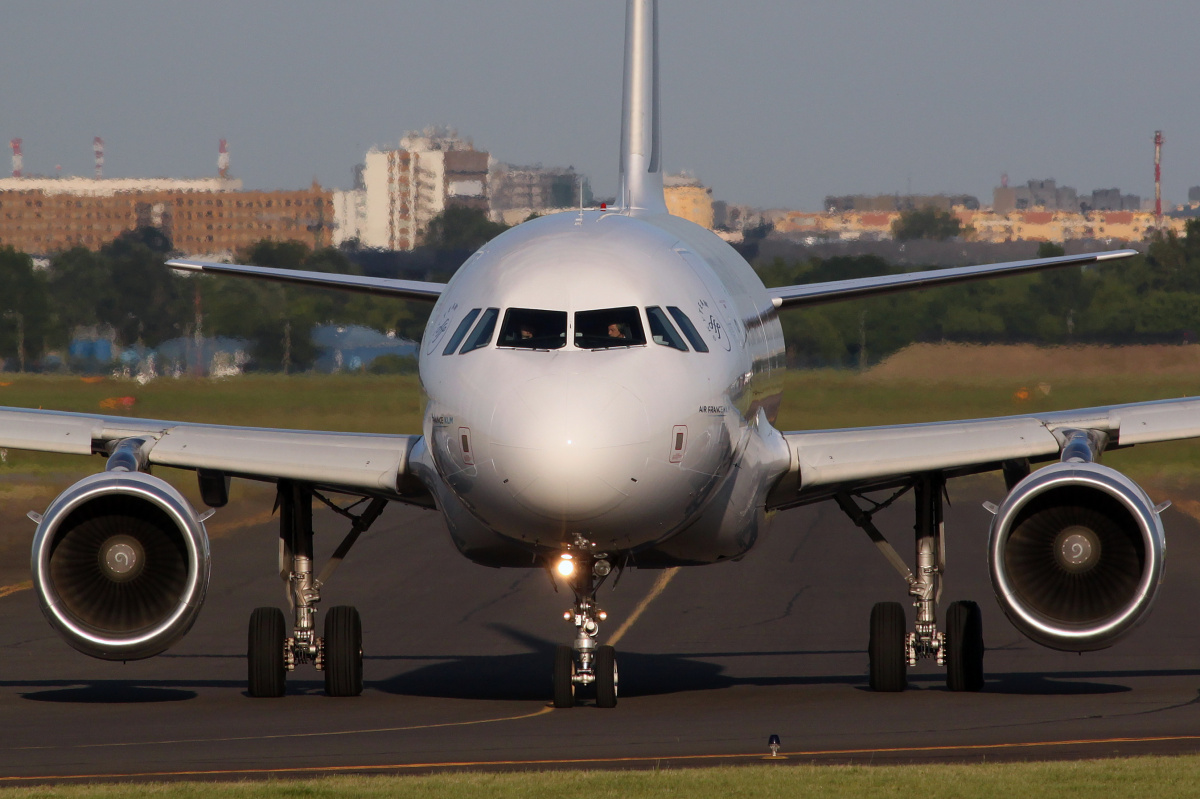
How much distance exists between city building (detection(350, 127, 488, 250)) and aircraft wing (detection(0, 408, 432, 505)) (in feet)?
A: 112

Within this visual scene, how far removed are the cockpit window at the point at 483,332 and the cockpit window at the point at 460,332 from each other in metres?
0.11

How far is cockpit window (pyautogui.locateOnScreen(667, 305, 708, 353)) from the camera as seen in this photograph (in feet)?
43.7

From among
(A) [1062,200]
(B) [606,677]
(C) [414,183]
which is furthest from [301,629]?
(A) [1062,200]

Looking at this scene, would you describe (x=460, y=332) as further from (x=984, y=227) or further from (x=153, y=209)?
(x=984, y=227)

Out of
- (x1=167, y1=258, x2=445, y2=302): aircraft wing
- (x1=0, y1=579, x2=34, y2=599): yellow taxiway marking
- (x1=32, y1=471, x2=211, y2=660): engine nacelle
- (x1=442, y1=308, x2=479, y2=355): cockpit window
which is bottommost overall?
(x1=0, y1=579, x2=34, y2=599): yellow taxiway marking

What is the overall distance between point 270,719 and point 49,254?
115ft

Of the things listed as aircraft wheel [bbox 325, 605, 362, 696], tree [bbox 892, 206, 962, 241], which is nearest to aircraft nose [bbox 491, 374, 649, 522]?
aircraft wheel [bbox 325, 605, 362, 696]

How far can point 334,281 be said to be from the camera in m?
17.9

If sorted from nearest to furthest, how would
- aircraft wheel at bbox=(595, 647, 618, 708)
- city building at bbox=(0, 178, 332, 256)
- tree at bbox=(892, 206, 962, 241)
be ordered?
aircraft wheel at bbox=(595, 647, 618, 708)
city building at bbox=(0, 178, 332, 256)
tree at bbox=(892, 206, 962, 241)

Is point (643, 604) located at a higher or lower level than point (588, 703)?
lower

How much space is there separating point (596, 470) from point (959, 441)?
15.7 ft

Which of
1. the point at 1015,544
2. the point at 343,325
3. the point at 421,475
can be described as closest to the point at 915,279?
the point at 1015,544

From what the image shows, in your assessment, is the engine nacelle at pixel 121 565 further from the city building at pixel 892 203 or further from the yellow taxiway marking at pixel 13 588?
the city building at pixel 892 203

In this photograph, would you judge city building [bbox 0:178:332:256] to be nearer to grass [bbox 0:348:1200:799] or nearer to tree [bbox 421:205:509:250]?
tree [bbox 421:205:509:250]
